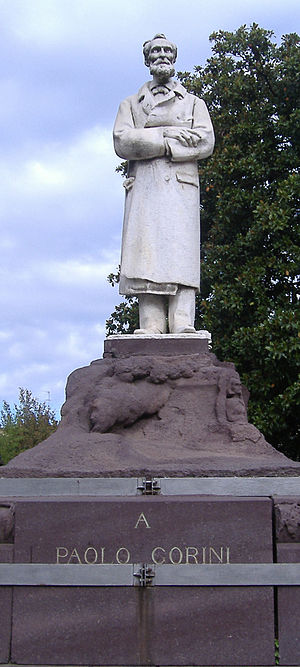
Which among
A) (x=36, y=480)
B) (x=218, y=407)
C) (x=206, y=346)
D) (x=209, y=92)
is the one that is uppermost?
(x=209, y=92)

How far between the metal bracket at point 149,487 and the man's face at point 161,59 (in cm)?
425

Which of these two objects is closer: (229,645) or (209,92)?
(229,645)

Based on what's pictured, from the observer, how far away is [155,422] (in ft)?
21.1

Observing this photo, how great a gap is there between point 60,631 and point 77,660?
0.22 metres

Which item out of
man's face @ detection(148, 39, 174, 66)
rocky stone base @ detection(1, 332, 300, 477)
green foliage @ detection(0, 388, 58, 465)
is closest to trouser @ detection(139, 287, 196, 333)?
rocky stone base @ detection(1, 332, 300, 477)

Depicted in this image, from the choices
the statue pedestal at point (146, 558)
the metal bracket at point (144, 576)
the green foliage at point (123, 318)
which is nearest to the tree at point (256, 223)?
the green foliage at point (123, 318)

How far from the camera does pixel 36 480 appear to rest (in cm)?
570

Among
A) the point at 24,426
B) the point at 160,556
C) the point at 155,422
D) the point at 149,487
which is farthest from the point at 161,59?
the point at 24,426

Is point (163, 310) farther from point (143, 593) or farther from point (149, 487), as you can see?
point (143, 593)

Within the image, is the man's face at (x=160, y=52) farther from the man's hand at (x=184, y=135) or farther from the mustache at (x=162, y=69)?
the man's hand at (x=184, y=135)

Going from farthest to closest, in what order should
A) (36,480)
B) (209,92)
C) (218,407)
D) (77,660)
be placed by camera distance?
(209,92) → (218,407) → (36,480) → (77,660)

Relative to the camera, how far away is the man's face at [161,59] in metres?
7.66

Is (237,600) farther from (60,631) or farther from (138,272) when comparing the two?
(138,272)

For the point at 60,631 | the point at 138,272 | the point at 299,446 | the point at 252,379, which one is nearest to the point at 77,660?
the point at 60,631
